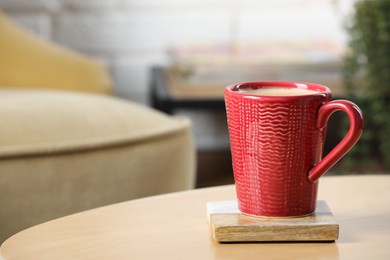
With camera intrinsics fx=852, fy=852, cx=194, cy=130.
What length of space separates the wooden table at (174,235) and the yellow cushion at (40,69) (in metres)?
1.18

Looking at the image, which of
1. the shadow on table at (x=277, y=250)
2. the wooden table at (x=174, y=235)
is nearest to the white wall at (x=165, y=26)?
the wooden table at (x=174, y=235)

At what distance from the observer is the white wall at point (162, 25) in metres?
2.46

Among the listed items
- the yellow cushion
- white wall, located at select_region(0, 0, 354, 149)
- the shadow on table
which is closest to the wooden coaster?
the shadow on table

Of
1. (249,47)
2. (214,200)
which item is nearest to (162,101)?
(249,47)

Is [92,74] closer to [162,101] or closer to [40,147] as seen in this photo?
[162,101]

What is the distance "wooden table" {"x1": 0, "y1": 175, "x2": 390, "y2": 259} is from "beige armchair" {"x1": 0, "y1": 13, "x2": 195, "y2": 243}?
48cm

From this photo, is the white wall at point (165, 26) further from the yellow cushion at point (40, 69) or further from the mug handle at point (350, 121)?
the mug handle at point (350, 121)

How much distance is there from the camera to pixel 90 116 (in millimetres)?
1390

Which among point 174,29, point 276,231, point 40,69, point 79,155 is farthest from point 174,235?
point 174,29

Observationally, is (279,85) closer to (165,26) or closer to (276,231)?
(276,231)

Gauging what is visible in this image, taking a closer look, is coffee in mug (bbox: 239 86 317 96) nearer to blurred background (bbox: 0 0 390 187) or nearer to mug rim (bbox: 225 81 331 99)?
mug rim (bbox: 225 81 331 99)

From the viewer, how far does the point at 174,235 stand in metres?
0.69

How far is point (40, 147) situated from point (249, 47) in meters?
1.15

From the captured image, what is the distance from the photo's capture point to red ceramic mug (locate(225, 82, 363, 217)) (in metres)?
0.68
